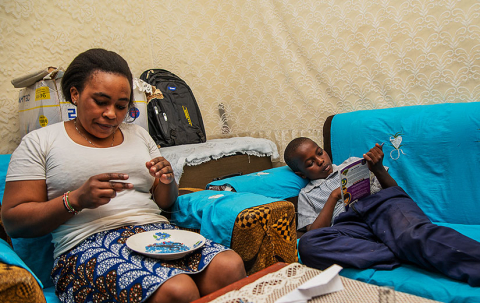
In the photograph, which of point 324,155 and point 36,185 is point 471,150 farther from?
point 36,185

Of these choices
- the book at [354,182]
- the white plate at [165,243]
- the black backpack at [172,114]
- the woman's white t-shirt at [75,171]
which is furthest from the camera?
the black backpack at [172,114]

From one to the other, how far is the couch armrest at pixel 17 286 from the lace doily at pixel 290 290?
0.41m

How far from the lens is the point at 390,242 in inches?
50.0

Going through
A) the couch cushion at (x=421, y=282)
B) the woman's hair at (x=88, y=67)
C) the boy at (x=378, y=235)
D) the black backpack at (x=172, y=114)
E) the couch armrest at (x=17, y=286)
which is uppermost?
the woman's hair at (x=88, y=67)

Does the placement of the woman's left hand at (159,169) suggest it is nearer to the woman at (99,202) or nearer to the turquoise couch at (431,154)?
the woman at (99,202)

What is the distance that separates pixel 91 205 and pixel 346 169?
2.87 ft

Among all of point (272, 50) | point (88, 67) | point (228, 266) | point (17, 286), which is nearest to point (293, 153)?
point (272, 50)

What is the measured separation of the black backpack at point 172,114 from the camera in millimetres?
2365

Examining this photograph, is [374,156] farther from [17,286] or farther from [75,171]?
[17,286]

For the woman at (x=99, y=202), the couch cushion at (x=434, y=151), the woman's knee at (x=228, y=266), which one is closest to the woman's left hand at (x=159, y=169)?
the woman at (x=99, y=202)

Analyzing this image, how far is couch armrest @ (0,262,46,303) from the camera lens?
0.77 m

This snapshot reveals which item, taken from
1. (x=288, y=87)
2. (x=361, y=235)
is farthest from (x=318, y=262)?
(x=288, y=87)

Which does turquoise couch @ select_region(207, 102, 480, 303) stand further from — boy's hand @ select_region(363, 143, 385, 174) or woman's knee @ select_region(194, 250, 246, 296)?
woman's knee @ select_region(194, 250, 246, 296)

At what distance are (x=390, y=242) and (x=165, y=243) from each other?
783 millimetres
